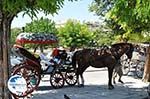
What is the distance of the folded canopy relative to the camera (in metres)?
28.1

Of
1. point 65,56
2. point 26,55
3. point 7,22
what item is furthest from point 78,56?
point 7,22

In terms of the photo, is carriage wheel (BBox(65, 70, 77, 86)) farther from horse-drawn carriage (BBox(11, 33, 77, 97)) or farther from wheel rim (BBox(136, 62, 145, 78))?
wheel rim (BBox(136, 62, 145, 78))

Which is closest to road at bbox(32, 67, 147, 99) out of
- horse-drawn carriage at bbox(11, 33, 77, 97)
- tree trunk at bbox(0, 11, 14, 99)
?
horse-drawn carriage at bbox(11, 33, 77, 97)

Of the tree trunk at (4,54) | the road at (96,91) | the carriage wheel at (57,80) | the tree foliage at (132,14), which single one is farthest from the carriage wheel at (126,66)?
the tree trunk at (4,54)

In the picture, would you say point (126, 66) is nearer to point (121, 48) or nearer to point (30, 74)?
point (121, 48)

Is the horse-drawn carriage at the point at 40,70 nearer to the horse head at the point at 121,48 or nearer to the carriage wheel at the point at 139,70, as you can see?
the horse head at the point at 121,48

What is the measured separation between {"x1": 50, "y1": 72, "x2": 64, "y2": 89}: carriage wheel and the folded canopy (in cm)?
830

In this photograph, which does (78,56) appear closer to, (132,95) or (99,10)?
(132,95)

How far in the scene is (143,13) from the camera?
49.5 feet

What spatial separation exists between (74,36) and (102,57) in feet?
122

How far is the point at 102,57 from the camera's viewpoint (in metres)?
19.5

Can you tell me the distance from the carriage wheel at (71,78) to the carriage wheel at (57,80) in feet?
1.40

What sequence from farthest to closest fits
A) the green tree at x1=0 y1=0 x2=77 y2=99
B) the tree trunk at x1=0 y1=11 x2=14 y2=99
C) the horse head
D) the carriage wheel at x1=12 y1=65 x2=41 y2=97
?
the horse head → the carriage wheel at x1=12 y1=65 x2=41 y2=97 → the tree trunk at x1=0 y1=11 x2=14 y2=99 → the green tree at x1=0 y1=0 x2=77 y2=99

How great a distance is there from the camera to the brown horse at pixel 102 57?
19391mm
